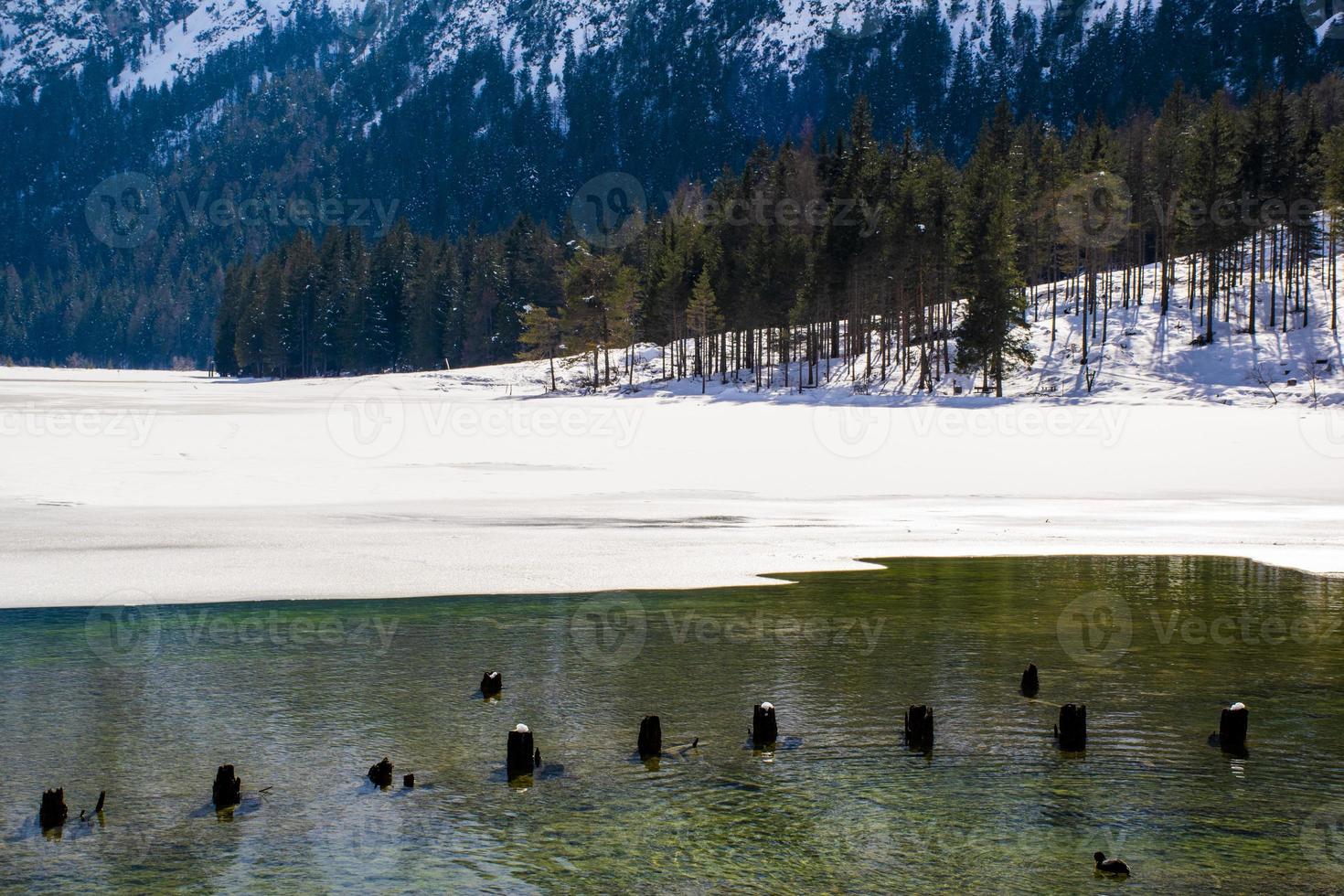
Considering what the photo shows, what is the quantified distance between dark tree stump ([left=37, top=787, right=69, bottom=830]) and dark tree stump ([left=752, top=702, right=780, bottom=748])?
5.26 meters

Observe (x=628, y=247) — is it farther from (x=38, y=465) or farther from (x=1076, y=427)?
(x=38, y=465)

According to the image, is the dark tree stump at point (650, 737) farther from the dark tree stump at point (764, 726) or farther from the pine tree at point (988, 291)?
the pine tree at point (988, 291)

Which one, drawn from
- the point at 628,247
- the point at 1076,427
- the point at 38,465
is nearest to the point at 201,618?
the point at 38,465

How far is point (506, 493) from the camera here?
25.6 m
